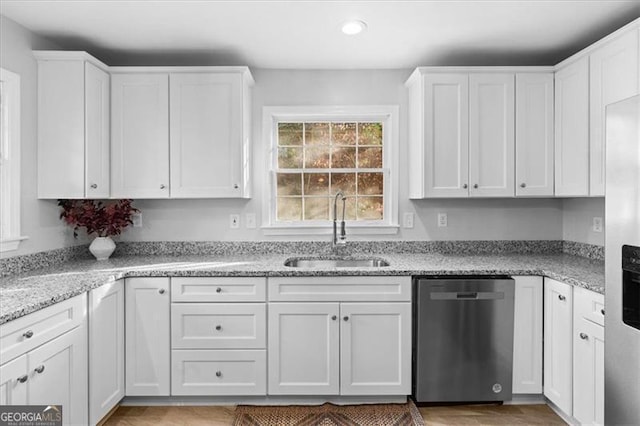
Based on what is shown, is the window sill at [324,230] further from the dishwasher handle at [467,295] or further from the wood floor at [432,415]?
the wood floor at [432,415]

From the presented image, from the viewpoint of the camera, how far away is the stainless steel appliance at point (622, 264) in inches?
61.7

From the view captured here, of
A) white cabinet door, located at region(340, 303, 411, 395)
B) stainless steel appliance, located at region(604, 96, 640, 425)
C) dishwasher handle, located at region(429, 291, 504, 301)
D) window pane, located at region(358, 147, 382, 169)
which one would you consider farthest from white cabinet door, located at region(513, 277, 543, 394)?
window pane, located at region(358, 147, 382, 169)

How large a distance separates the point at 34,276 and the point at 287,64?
218cm

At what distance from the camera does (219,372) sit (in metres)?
2.58

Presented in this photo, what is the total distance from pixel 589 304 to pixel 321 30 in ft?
7.09

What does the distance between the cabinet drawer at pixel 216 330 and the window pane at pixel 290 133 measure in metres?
1.44

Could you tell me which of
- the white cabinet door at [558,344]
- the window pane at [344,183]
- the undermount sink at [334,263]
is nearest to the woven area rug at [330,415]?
the white cabinet door at [558,344]

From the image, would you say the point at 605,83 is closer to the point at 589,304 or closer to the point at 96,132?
the point at 589,304

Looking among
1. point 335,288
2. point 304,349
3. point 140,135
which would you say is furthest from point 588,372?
point 140,135

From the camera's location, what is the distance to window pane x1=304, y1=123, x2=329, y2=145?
3332 mm

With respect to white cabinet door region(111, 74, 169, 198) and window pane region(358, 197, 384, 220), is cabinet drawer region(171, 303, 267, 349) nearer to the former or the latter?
white cabinet door region(111, 74, 169, 198)

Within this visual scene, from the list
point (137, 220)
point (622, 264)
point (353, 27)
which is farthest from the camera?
point (137, 220)

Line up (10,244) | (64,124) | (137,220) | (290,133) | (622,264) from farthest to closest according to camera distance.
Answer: (290,133) < (137,220) < (64,124) < (10,244) < (622,264)

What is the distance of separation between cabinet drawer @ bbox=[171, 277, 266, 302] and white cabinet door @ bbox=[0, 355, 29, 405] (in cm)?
93
